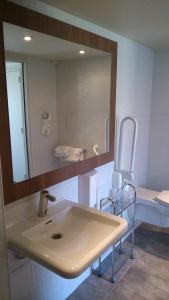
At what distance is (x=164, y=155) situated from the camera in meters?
2.99

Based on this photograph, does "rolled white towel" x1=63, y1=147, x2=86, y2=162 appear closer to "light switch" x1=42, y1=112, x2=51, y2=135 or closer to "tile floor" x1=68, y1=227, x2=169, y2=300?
"light switch" x1=42, y1=112, x2=51, y2=135

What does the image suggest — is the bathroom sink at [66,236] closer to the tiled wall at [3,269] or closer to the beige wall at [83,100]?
the tiled wall at [3,269]

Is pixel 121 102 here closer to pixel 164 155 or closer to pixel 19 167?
pixel 164 155

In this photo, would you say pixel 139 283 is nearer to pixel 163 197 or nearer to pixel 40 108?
pixel 163 197

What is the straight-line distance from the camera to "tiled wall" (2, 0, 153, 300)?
1.48 metres

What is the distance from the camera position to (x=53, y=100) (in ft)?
5.16

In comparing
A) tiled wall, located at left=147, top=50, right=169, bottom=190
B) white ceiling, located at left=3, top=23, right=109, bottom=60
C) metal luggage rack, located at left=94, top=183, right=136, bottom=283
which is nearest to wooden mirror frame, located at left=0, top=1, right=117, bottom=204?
white ceiling, located at left=3, top=23, right=109, bottom=60

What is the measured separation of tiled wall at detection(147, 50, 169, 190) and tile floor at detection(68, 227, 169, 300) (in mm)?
902

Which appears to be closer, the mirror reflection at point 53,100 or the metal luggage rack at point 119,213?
the mirror reflection at point 53,100

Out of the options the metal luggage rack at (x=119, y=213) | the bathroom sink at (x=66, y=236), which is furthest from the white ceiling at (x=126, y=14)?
the metal luggage rack at (x=119, y=213)

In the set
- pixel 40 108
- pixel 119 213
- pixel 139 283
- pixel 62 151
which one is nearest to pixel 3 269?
pixel 62 151

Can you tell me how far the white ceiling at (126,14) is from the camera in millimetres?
1404

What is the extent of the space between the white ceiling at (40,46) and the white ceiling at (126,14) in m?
0.21

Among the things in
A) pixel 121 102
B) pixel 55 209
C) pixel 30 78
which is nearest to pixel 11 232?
pixel 55 209
